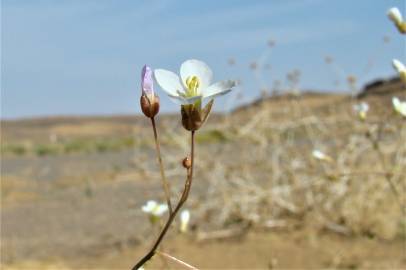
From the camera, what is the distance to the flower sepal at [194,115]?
1.22 metres

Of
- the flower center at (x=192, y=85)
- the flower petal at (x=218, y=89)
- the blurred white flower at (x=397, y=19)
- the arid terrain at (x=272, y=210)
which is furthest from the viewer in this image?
the arid terrain at (x=272, y=210)

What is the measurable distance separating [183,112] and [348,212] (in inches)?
200

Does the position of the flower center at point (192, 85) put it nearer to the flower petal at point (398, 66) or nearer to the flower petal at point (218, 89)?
the flower petal at point (218, 89)

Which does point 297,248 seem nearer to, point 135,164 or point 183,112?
point 135,164

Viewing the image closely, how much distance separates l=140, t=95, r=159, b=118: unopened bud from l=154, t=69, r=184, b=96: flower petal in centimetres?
5

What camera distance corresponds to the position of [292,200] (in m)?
6.52

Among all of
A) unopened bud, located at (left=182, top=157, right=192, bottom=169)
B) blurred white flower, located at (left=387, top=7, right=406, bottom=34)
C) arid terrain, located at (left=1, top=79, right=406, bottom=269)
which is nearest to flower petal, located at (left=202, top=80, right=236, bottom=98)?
unopened bud, located at (left=182, top=157, right=192, bottom=169)

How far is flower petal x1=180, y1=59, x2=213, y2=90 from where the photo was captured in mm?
1279

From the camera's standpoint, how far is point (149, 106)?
49.9 inches

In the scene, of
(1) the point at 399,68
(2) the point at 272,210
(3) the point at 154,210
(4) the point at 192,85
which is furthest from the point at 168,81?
(2) the point at 272,210

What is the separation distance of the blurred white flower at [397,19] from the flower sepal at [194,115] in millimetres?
989

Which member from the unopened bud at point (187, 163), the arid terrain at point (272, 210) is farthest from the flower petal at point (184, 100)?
the arid terrain at point (272, 210)

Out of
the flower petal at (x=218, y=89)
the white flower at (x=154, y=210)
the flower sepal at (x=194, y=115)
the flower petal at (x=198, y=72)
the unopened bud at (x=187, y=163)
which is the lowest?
the white flower at (x=154, y=210)

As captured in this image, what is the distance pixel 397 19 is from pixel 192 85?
1027mm
